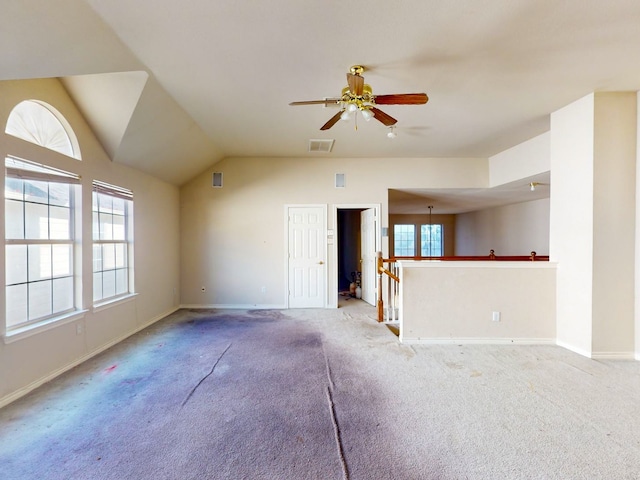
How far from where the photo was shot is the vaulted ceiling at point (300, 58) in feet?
6.52

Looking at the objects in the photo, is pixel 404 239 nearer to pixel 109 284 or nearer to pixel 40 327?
pixel 109 284

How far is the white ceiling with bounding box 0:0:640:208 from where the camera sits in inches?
78.2

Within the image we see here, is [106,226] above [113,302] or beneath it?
above

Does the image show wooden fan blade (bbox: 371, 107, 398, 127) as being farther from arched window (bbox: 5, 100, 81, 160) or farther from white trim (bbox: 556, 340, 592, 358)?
white trim (bbox: 556, 340, 592, 358)

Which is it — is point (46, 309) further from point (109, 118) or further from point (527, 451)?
point (527, 451)

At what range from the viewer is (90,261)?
3.33 metres

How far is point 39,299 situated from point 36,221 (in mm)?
784

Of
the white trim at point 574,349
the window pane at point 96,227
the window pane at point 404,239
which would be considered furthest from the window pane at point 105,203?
the window pane at point 404,239

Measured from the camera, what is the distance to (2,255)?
7.66ft

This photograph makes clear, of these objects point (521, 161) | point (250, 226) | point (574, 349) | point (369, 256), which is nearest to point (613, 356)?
point (574, 349)

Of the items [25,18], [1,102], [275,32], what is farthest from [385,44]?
[1,102]

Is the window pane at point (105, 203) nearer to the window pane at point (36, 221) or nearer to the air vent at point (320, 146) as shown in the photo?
the window pane at point (36, 221)

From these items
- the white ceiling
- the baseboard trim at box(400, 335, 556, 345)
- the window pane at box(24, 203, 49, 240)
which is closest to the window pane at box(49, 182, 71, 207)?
the window pane at box(24, 203, 49, 240)

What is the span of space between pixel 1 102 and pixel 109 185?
1.43 meters
